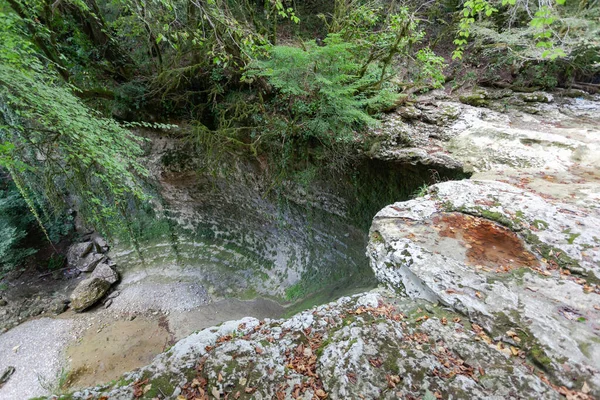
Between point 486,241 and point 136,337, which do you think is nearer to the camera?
point 486,241

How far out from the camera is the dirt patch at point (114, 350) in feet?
19.6

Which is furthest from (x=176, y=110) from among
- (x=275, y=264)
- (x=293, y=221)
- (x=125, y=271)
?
(x=125, y=271)

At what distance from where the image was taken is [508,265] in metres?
2.46

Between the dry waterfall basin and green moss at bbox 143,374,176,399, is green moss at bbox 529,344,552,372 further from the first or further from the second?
green moss at bbox 143,374,176,399

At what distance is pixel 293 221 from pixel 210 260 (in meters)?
3.28

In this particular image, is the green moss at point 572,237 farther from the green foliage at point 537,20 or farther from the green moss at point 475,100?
the green moss at point 475,100

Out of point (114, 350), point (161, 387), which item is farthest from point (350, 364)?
point (114, 350)

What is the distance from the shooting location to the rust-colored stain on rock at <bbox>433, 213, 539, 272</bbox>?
250 cm

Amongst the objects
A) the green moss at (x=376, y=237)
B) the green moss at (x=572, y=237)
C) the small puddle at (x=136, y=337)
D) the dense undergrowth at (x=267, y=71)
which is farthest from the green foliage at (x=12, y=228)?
the green moss at (x=572, y=237)

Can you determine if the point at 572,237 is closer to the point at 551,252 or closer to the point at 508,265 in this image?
the point at 551,252

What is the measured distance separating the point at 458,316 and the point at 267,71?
4076mm

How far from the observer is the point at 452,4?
24.7 feet

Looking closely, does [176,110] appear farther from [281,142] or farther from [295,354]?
[295,354]

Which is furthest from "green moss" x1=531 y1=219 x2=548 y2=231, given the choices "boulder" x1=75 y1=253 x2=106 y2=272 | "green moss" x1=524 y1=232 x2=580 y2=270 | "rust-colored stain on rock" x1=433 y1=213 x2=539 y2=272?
"boulder" x1=75 y1=253 x2=106 y2=272
